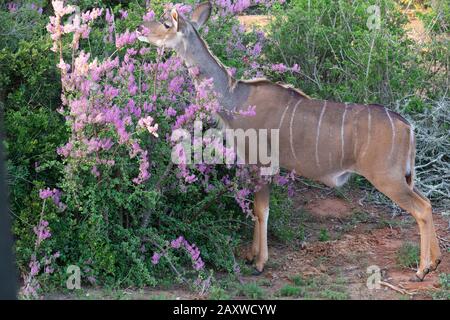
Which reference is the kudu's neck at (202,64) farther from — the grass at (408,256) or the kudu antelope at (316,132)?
the grass at (408,256)

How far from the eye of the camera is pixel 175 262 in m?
4.60

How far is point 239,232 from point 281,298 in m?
1.11

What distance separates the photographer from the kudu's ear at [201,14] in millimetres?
5227

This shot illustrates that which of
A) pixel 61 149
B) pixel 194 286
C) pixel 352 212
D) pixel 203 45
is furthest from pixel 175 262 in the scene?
pixel 352 212

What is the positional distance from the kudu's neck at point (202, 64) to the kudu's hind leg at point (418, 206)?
1.08 m

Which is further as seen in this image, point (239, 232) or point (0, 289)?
point (239, 232)

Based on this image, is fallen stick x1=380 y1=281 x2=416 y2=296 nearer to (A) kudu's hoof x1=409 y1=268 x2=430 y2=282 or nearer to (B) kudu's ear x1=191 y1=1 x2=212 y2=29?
A: (A) kudu's hoof x1=409 y1=268 x2=430 y2=282

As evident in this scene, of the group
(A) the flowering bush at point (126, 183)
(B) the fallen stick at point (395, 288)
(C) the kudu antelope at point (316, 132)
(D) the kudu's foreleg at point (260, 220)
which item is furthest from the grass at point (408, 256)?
(A) the flowering bush at point (126, 183)

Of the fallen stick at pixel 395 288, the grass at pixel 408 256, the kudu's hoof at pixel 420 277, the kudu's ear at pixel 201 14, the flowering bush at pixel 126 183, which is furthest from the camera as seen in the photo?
the kudu's ear at pixel 201 14

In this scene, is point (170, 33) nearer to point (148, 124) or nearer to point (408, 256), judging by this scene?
point (148, 124)

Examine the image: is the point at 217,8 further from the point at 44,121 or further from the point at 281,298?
the point at 281,298

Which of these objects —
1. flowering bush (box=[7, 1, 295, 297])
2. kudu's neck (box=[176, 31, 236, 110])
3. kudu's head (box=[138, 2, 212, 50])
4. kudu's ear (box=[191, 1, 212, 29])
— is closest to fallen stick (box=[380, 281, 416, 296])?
flowering bush (box=[7, 1, 295, 297])

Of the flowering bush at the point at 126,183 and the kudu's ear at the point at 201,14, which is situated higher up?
the kudu's ear at the point at 201,14

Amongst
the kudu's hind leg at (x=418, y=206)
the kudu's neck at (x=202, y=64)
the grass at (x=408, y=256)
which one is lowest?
the grass at (x=408, y=256)
